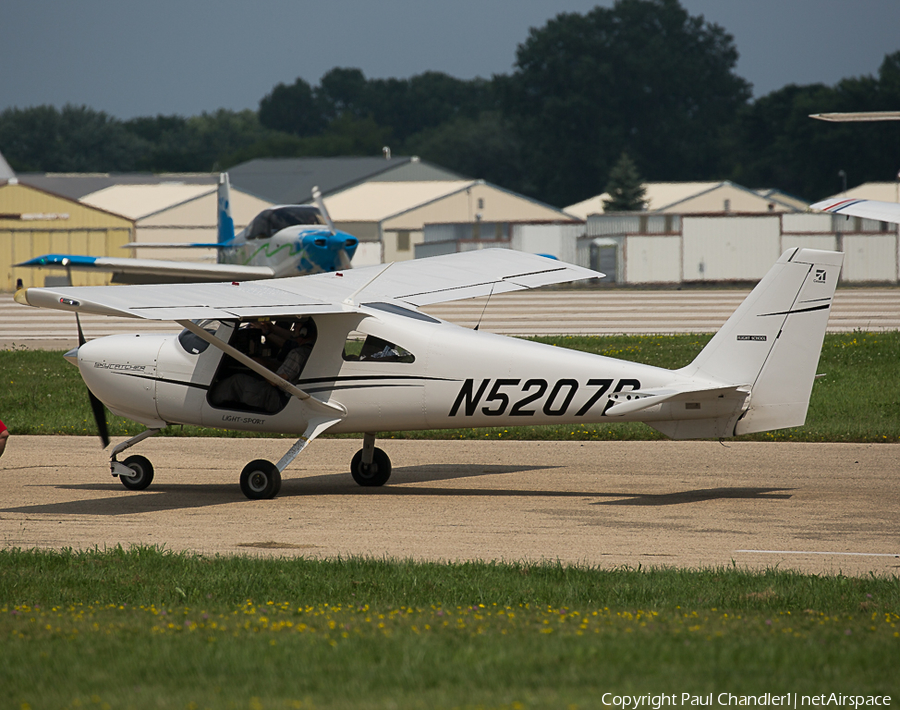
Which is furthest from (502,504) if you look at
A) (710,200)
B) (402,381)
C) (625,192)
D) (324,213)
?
(625,192)

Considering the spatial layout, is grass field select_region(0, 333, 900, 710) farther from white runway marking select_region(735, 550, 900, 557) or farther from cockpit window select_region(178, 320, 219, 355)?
cockpit window select_region(178, 320, 219, 355)

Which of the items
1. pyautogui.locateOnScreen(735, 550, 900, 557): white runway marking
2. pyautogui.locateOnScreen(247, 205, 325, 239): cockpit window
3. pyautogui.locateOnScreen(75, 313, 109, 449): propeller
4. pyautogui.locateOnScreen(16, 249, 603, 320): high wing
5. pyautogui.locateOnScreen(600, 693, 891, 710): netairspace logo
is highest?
pyautogui.locateOnScreen(247, 205, 325, 239): cockpit window

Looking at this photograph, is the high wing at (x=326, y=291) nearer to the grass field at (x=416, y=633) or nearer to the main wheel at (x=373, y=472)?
the main wheel at (x=373, y=472)

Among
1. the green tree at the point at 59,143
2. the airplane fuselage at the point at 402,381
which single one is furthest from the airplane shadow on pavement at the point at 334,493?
the green tree at the point at 59,143

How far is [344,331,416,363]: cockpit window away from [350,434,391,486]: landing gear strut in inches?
48.5

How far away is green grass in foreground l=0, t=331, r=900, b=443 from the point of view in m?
16.2

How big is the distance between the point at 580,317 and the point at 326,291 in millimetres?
22014

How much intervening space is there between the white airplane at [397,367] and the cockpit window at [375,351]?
0.02 m

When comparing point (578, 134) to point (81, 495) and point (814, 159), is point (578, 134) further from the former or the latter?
point (81, 495)

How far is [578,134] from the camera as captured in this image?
142 m

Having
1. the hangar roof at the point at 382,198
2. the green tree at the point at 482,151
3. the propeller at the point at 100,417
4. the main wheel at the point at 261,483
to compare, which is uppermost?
the green tree at the point at 482,151

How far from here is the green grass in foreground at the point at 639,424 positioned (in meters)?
16.2

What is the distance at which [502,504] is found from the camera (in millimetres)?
11734

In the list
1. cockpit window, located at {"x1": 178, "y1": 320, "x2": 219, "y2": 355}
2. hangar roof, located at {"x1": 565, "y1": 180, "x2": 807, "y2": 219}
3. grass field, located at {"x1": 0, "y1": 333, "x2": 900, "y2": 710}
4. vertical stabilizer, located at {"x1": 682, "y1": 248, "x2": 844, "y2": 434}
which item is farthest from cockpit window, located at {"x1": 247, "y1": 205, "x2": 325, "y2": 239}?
hangar roof, located at {"x1": 565, "y1": 180, "x2": 807, "y2": 219}
